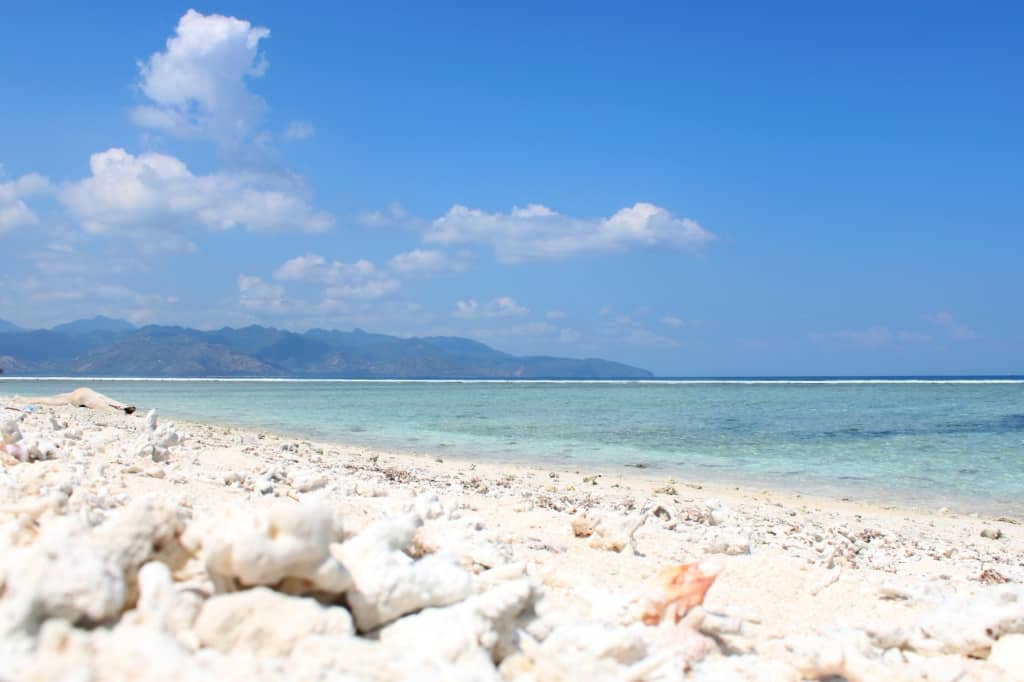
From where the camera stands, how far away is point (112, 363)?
181 meters

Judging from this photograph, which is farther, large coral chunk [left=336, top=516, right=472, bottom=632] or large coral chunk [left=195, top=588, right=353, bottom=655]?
large coral chunk [left=336, top=516, right=472, bottom=632]

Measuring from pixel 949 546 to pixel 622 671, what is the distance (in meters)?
6.77

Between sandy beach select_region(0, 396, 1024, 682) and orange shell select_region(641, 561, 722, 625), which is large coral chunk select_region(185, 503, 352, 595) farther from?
orange shell select_region(641, 561, 722, 625)

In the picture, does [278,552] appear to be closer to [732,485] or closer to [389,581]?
[389,581]

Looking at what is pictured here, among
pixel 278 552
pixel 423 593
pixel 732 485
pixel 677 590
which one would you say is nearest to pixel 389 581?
pixel 423 593

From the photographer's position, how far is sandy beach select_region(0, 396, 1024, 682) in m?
2.78

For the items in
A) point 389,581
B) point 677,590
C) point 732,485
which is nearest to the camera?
point 389,581

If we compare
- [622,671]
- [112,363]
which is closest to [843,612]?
[622,671]

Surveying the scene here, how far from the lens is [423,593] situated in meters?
3.48

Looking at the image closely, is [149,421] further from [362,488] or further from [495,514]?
[495,514]

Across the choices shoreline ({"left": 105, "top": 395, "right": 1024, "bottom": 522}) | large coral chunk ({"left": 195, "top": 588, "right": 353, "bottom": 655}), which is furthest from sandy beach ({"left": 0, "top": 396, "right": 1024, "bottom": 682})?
shoreline ({"left": 105, "top": 395, "right": 1024, "bottom": 522})

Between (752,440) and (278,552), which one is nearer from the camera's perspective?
(278,552)

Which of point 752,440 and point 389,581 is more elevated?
point 389,581

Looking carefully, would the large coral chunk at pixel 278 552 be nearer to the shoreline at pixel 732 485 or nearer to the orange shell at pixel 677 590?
the orange shell at pixel 677 590
